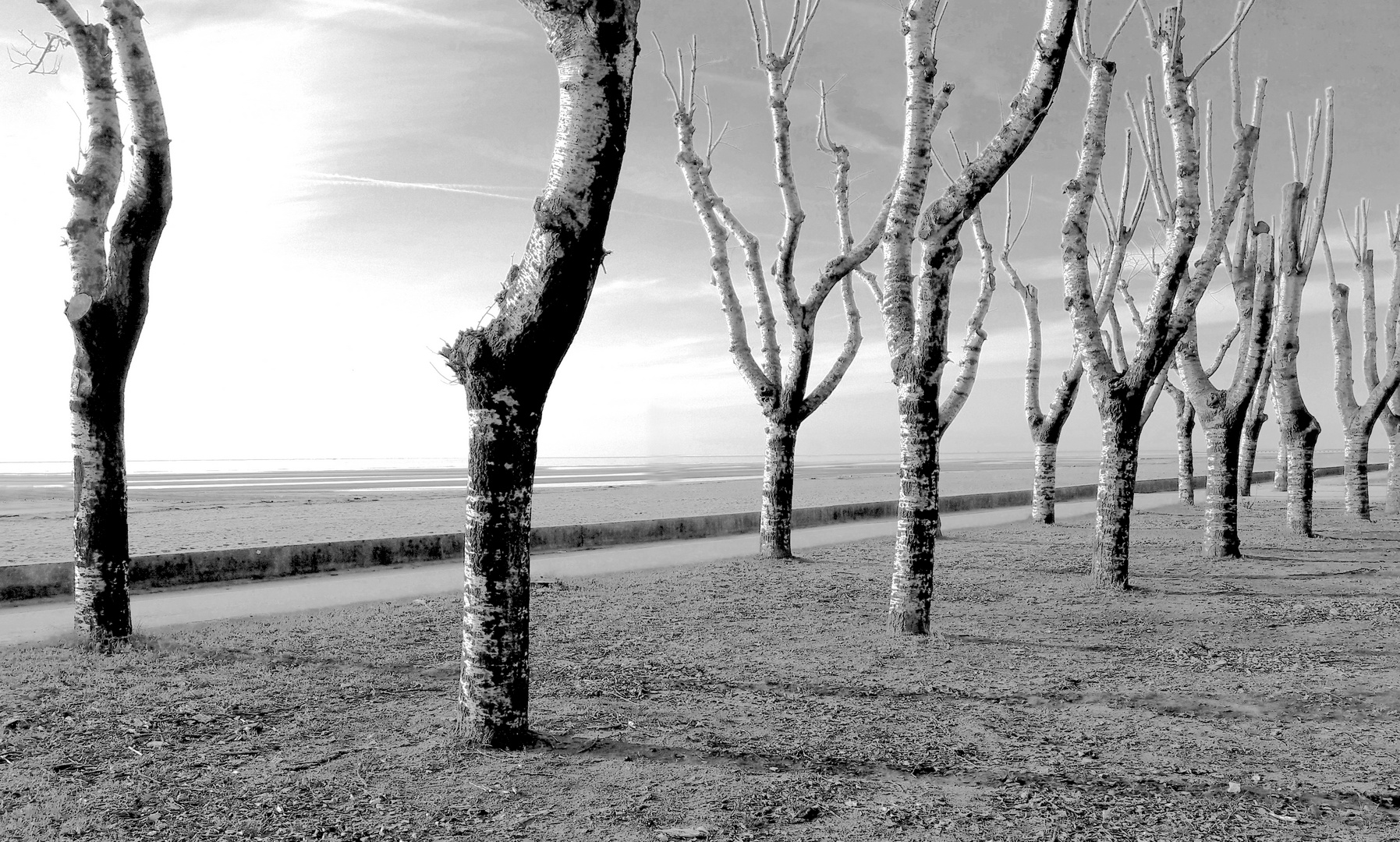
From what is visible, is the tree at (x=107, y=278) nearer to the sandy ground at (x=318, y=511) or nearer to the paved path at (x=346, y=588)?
the paved path at (x=346, y=588)

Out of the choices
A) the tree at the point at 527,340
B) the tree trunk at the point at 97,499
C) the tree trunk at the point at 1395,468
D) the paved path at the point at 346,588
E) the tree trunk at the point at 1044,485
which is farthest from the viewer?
the tree trunk at the point at 1395,468

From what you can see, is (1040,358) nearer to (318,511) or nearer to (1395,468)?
(1395,468)

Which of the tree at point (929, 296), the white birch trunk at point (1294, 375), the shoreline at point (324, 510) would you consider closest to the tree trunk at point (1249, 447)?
the white birch trunk at point (1294, 375)

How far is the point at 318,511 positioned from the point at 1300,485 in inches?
804

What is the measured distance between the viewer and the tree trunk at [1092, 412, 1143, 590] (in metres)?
10.6

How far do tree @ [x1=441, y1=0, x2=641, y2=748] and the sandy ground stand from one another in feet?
30.8

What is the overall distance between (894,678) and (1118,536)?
539 cm

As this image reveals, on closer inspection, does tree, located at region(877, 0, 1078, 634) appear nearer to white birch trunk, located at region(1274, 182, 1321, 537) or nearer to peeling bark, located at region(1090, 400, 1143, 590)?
peeling bark, located at region(1090, 400, 1143, 590)

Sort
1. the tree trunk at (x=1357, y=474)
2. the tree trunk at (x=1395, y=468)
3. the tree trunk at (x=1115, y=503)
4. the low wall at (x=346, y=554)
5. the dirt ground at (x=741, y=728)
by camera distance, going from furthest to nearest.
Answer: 1. the tree trunk at (x=1395, y=468)
2. the tree trunk at (x=1357, y=474)
3. the tree trunk at (x=1115, y=503)
4. the low wall at (x=346, y=554)
5. the dirt ground at (x=741, y=728)

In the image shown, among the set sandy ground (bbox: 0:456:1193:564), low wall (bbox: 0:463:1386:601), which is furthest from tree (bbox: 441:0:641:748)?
sandy ground (bbox: 0:456:1193:564)

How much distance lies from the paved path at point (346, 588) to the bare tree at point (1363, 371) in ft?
35.9

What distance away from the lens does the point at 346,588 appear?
10.9m

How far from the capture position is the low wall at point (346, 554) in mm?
10180

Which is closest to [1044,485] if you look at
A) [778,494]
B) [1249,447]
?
[778,494]
